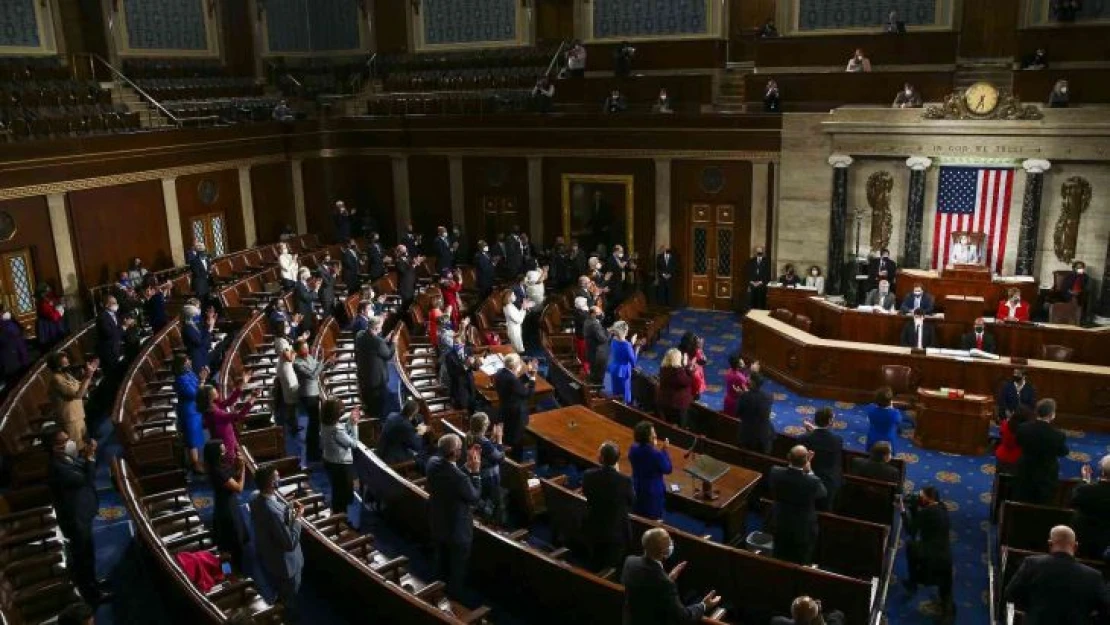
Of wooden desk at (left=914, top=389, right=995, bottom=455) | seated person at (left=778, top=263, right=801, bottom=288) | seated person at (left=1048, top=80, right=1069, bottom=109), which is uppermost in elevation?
seated person at (left=1048, top=80, right=1069, bottom=109)

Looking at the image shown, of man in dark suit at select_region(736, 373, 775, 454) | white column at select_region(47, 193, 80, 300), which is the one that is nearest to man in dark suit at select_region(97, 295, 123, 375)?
white column at select_region(47, 193, 80, 300)

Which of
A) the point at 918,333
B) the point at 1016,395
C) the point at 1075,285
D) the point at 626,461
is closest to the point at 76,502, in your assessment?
the point at 626,461

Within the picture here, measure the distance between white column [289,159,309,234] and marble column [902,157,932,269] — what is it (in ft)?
42.2

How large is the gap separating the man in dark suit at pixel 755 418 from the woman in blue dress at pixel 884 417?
1003 mm

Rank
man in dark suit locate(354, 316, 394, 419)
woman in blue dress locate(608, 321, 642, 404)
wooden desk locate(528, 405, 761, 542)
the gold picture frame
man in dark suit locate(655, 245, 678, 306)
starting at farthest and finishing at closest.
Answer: the gold picture frame, man in dark suit locate(655, 245, 678, 306), woman in blue dress locate(608, 321, 642, 404), man in dark suit locate(354, 316, 394, 419), wooden desk locate(528, 405, 761, 542)

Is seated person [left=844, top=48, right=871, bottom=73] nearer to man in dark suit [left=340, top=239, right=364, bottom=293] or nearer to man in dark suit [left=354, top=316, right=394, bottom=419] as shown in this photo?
man in dark suit [left=340, top=239, right=364, bottom=293]

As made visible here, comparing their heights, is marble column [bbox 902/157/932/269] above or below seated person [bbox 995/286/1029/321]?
above

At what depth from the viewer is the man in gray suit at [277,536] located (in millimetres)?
6254

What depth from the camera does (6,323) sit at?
1195cm

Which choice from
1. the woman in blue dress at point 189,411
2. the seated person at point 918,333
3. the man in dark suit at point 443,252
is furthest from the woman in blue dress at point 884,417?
the man in dark suit at point 443,252

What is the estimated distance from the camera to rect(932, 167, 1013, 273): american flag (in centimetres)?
1535

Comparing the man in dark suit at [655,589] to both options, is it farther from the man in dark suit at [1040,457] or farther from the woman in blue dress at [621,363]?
the woman in blue dress at [621,363]

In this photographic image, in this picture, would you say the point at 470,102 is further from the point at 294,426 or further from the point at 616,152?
the point at 294,426

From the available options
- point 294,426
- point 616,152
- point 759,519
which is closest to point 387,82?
point 616,152
